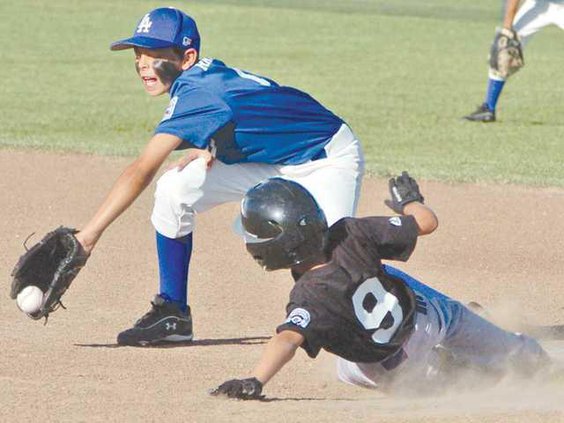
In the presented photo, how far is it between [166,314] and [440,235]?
9.66 ft

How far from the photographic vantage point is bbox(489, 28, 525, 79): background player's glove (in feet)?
42.1

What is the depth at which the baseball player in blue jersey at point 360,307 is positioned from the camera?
4828mm

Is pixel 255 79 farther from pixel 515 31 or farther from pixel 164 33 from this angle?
pixel 515 31

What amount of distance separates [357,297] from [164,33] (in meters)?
1.59

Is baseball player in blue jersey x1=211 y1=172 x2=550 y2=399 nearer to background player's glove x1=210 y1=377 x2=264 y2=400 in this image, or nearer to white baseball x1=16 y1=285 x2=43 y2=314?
background player's glove x1=210 y1=377 x2=264 y2=400

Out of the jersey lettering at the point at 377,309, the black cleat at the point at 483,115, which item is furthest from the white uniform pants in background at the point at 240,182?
the black cleat at the point at 483,115

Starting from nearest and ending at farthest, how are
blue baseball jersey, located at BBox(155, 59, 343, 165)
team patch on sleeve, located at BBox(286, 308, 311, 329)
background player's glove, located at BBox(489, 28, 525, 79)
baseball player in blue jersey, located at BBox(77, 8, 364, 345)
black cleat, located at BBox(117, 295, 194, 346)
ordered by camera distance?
team patch on sleeve, located at BBox(286, 308, 311, 329), blue baseball jersey, located at BBox(155, 59, 343, 165), baseball player in blue jersey, located at BBox(77, 8, 364, 345), black cleat, located at BBox(117, 295, 194, 346), background player's glove, located at BBox(489, 28, 525, 79)

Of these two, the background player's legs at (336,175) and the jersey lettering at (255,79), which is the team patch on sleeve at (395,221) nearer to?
the background player's legs at (336,175)

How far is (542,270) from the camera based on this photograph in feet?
25.5

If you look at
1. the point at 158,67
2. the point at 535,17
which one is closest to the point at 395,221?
the point at 158,67

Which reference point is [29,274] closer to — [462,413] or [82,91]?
[462,413]

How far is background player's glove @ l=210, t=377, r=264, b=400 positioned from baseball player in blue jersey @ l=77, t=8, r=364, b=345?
110cm

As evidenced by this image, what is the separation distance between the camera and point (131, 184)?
212 inches

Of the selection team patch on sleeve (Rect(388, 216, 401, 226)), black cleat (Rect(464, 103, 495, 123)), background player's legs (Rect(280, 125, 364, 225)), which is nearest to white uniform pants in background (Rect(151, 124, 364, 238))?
background player's legs (Rect(280, 125, 364, 225))
